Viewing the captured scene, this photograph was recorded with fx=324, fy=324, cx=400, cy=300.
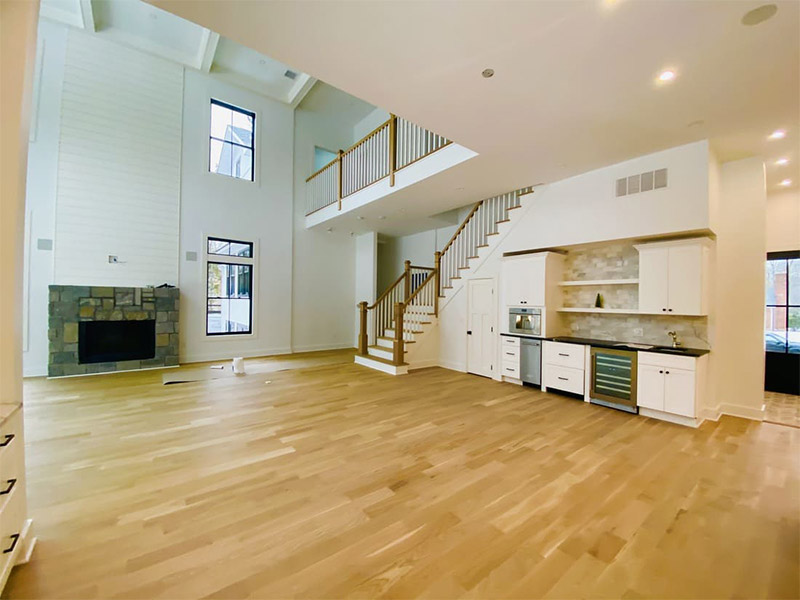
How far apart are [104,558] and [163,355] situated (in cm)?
556

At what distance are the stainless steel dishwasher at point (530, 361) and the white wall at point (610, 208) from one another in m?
1.34

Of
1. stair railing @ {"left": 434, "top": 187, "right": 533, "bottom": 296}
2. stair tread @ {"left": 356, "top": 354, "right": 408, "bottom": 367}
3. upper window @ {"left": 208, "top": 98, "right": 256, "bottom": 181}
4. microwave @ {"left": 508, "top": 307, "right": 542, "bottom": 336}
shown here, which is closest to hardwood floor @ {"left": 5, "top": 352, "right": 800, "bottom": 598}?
microwave @ {"left": 508, "top": 307, "right": 542, "bottom": 336}

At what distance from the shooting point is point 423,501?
224 centimetres

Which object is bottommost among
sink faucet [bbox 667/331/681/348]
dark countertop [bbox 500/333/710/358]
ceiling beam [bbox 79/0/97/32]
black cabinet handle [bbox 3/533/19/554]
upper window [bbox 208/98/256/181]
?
black cabinet handle [bbox 3/533/19/554]

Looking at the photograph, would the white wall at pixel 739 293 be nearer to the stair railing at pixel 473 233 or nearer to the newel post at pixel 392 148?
the stair railing at pixel 473 233

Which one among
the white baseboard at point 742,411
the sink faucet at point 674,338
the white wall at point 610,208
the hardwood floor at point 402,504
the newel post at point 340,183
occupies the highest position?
the newel post at point 340,183

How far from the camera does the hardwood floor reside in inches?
63.5

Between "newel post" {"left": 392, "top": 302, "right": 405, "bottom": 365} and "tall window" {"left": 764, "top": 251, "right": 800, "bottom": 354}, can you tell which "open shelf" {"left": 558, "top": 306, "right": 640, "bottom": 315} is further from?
"tall window" {"left": 764, "top": 251, "right": 800, "bottom": 354}

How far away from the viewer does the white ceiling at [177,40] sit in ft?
18.5

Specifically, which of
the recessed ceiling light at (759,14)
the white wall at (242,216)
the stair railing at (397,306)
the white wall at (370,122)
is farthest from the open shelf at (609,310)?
the white wall at (370,122)

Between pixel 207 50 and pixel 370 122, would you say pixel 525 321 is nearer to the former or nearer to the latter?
pixel 370 122

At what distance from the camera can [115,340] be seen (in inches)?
235

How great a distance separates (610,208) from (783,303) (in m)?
4.05

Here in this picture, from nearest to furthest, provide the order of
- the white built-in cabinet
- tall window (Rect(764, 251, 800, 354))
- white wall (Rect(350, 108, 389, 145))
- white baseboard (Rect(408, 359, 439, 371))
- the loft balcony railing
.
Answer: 1. the white built-in cabinet
2. the loft balcony railing
3. tall window (Rect(764, 251, 800, 354))
4. white baseboard (Rect(408, 359, 439, 371))
5. white wall (Rect(350, 108, 389, 145))
